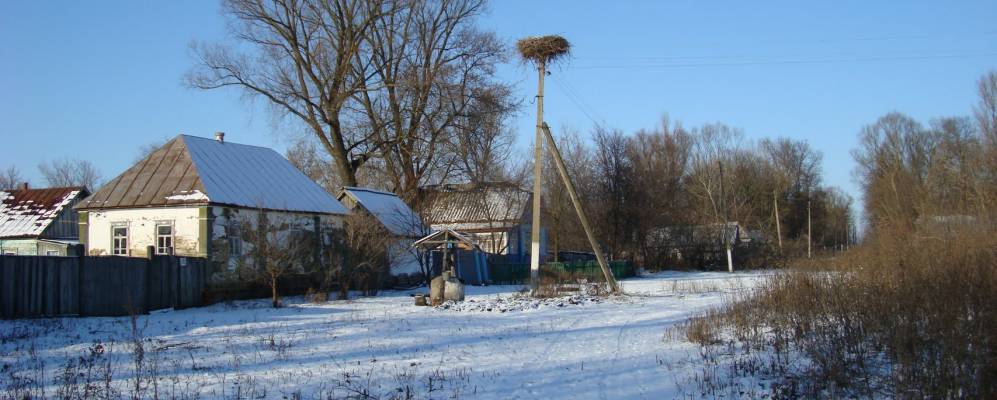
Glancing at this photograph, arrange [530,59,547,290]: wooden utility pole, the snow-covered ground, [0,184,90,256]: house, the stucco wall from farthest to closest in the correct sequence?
[0,184,90,256]: house → [530,59,547,290]: wooden utility pole → the stucco wall → the snow-covered ground

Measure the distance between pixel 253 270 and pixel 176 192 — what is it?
316 centimetres

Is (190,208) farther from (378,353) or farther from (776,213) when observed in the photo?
(776,213)

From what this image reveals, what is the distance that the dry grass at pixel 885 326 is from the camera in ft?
25.4

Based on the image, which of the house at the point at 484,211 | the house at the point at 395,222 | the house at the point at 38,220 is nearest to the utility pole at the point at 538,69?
the house at the point at 395,222

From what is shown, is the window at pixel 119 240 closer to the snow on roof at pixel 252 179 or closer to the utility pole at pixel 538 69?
the snow on roof at pixel 252 179

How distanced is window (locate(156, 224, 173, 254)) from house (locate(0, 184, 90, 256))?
13.4 m

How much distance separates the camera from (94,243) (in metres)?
24.0

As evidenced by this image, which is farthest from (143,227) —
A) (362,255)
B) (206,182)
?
(362,255)

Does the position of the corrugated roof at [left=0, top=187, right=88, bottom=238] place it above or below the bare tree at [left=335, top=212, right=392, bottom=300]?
above

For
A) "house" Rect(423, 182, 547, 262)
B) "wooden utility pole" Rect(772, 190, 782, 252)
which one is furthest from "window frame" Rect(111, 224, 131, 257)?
"wooden utility pole" Rect(772, 190, 782, 252)

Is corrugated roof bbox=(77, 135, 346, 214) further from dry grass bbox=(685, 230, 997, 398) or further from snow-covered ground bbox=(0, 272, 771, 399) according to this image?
dry grass bbox=(685, 230, 997, 398)

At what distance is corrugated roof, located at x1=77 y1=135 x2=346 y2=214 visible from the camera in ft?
75.9

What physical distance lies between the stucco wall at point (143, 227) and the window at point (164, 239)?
0.40 ft

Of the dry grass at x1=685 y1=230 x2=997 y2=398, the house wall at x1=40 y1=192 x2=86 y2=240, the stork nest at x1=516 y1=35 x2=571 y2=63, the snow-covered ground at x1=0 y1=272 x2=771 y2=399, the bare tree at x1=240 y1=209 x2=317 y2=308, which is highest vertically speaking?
the stork nest at x1=516 y1=35 x2=571 y2=63
